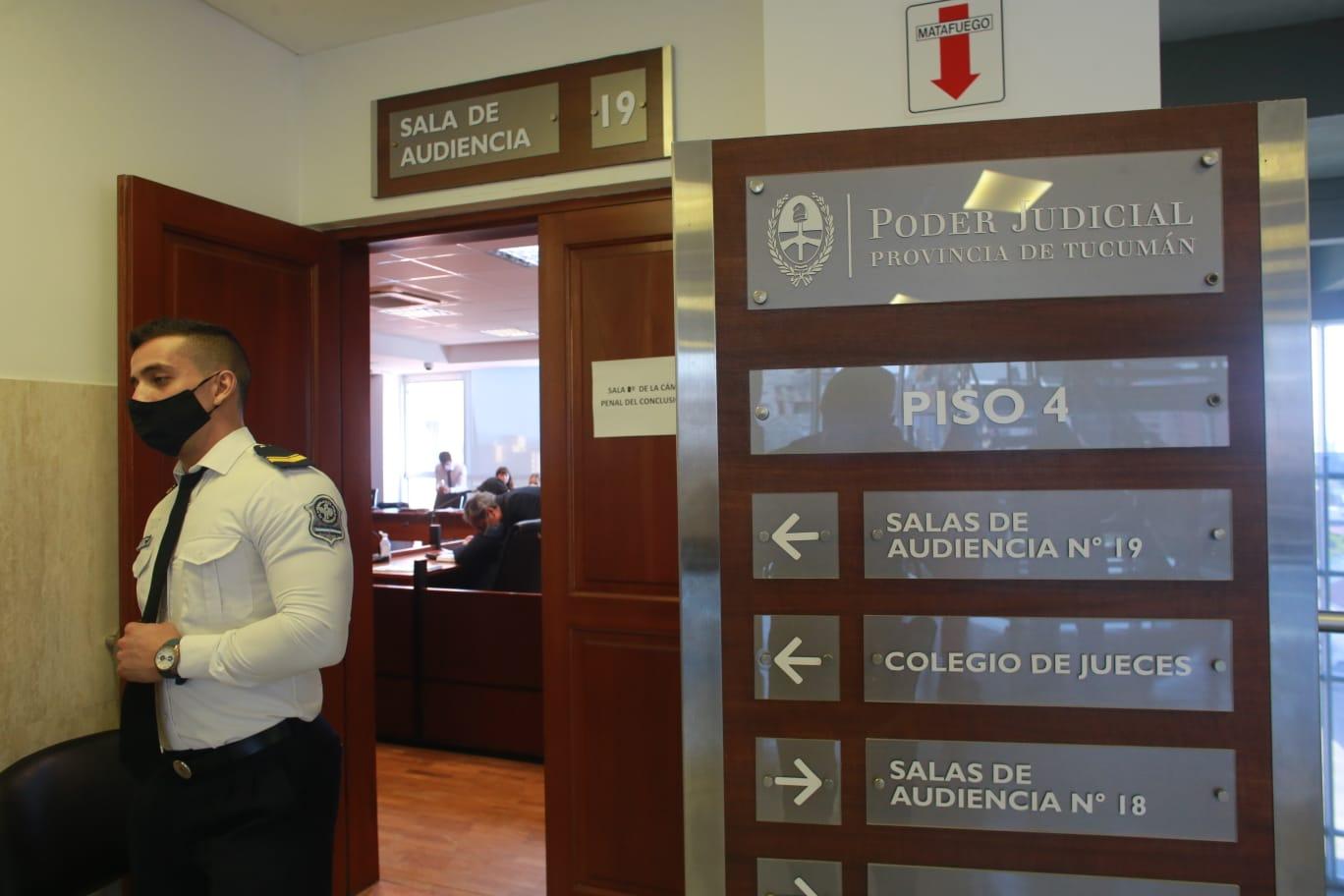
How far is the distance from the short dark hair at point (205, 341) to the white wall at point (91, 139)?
1.57ft

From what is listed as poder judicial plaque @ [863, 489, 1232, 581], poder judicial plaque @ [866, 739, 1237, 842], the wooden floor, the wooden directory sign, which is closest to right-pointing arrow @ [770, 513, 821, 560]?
the wooden directory sign

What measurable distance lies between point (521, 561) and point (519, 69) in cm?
241

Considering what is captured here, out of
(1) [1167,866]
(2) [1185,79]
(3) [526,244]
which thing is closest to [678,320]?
(1) [1167,866]

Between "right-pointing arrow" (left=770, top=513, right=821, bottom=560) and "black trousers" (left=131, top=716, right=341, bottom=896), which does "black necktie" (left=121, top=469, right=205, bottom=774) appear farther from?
"right-pointing arrow" (left=770, top=513, right=821, bottom=560)

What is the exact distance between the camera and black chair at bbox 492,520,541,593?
4.04m

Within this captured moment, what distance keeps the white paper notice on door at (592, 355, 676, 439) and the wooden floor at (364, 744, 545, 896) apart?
5.28ft

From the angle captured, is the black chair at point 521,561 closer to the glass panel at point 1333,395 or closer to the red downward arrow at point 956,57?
the red downward arrow at point 956,57

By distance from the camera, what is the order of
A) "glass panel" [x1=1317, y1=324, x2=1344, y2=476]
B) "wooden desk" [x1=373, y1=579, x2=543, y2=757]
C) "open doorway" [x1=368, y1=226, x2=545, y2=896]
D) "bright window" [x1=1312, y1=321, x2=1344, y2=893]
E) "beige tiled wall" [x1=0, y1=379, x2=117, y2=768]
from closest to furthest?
"beige tiled wall" [x1=0, y1=379, x2=117, y2=768] → "open doorway" [x1=368, y1=226, x2=545, y2=896] → "bright window" [x1=1312, y1=321, x2=1344, y2=893] → "glass panel" [x1=1317, y1=324, x2=1344, y2=476] → "wooden desk" [x1=373, y1=579, x2=543, y2=757]

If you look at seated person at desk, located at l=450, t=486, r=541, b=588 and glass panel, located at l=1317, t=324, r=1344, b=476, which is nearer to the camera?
glass panel, located at l=1317, t=324, r=1344, b=476

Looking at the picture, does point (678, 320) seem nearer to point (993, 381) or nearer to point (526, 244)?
point (993, 381)

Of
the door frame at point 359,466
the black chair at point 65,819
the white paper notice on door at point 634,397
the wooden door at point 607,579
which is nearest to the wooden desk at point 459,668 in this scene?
the door frame at point 359,466

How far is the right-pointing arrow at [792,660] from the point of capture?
1.39 m

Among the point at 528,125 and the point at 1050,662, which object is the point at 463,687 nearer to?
the point at 528,125

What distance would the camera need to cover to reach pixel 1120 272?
51.8 inches
